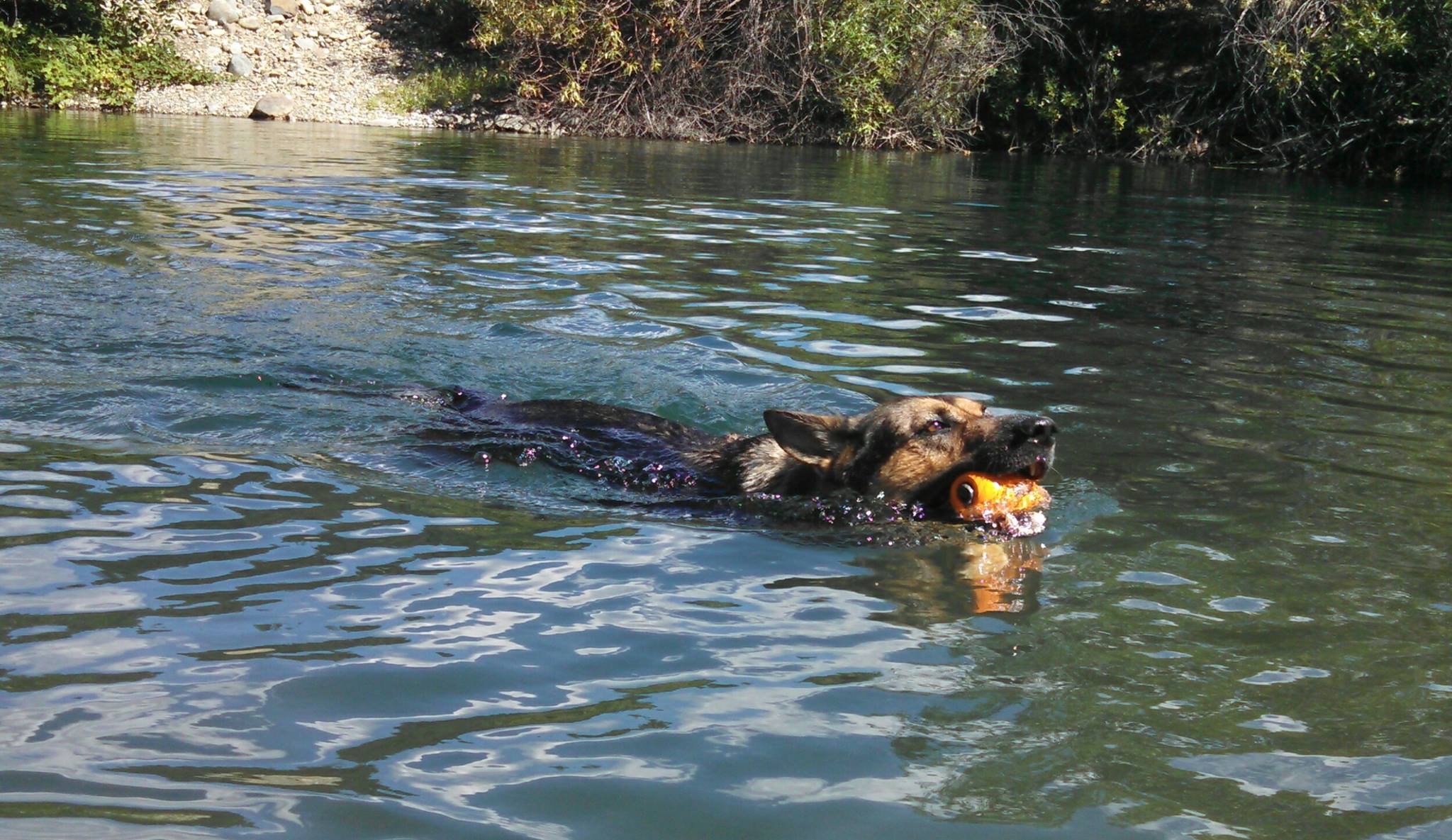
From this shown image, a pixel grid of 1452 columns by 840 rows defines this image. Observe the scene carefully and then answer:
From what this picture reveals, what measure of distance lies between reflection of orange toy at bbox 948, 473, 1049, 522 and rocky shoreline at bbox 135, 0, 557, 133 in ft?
93.4

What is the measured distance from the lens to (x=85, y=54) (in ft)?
108

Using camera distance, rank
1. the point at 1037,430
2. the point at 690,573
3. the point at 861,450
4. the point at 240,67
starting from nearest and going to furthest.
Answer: the point at 690,573 < the point at 1037,430 < the point at 861,450 < the point at 240,67

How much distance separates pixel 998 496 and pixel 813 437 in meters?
1.01

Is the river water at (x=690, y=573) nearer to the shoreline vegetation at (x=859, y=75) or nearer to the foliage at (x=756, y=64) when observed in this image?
the shoreline vegetation at (x=859, y=75)

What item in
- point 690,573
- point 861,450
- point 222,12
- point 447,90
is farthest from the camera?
point 222,12

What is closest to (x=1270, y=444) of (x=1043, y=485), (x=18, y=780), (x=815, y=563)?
(x=1043, y=485)

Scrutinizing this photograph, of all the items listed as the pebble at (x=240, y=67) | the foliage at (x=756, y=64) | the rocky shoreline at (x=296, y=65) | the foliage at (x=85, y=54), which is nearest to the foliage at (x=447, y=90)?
the rocky shoreline at (x=296, y=65)

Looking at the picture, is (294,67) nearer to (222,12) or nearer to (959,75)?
(222,12)

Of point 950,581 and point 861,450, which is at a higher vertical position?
point 861,450

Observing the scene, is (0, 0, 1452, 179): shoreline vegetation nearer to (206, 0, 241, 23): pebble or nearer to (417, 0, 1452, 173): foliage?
(417, 0, 1452, 173): foliage

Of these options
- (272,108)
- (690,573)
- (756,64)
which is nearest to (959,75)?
(756,64)

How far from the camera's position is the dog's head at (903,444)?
611 centimetres

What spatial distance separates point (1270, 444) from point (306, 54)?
111 ft

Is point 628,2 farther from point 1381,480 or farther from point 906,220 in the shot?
point 1381,480
